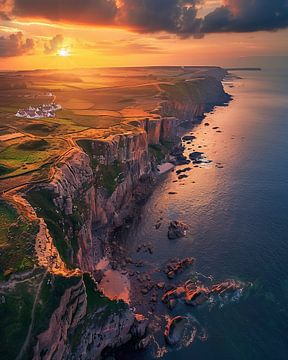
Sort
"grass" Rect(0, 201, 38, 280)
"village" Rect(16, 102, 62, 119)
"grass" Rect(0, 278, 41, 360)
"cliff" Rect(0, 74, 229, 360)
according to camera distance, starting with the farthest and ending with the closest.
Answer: "village" Rect(16, 102, 62, 119), "grass" Rect(0, 201, 38, 280), "cliff" Rect(0, 74, 229, 360), "grass" Rect(0, 278, 41, 360)

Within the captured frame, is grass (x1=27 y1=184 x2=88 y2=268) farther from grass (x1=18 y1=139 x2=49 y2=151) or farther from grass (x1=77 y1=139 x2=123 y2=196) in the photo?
grass (x1=18 y1=139 x2=49 y2=151)

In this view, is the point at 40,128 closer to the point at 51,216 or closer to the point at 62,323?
the point at 51,216

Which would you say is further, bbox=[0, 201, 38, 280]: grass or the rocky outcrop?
bbox=[0, 201, 38, 280]: grass

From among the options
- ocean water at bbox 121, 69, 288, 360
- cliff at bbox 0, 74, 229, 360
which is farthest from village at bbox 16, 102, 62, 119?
ocean water at bbox 121, 69, 288, 360

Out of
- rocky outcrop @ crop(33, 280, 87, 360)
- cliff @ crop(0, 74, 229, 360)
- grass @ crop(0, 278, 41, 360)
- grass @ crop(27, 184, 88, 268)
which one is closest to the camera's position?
grass @ crop(0, 278, 41, 360)

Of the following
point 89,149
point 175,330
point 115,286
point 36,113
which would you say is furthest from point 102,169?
point 36,113

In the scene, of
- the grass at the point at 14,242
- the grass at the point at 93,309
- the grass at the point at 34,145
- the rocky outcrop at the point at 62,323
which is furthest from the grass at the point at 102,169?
the rocky outcrop at the point at 62,323

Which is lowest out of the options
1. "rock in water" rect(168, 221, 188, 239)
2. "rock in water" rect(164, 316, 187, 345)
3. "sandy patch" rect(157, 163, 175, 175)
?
"sandy patch" rect(157, 163, 175, 175)
